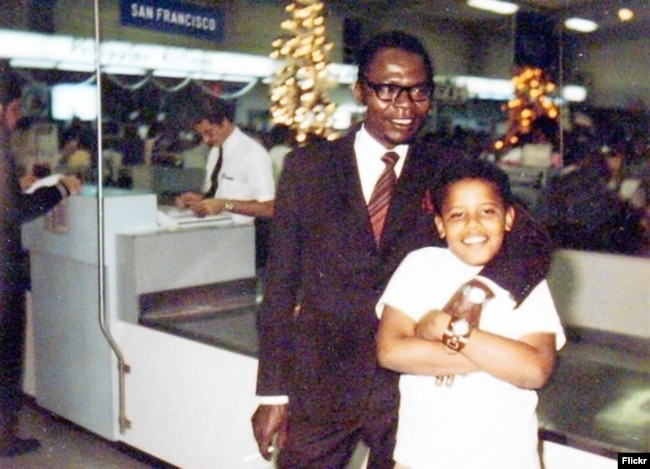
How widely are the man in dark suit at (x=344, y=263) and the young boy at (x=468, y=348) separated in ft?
0.72

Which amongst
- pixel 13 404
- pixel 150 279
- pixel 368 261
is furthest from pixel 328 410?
pixel 13 404

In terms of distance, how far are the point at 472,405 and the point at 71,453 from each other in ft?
9.49

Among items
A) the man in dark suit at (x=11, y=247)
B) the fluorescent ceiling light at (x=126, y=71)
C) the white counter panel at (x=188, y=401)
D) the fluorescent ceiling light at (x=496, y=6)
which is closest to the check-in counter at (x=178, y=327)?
the white counter panel at (x=188, y=401)

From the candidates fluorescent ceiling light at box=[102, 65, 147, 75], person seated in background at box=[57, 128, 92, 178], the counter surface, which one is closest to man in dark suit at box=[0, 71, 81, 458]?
the counter surface

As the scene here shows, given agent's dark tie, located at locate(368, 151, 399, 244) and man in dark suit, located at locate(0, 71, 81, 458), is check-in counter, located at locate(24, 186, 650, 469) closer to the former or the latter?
man in dark suit, located at locate(0, 71, 81, 458)

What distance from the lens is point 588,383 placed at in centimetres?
263

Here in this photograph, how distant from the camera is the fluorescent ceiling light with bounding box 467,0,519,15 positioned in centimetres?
665

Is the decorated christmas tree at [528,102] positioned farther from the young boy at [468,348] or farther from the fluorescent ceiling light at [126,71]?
the young boy at [468,348]

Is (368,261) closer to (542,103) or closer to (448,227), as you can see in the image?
(448,227)

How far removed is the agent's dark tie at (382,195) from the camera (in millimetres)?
1816

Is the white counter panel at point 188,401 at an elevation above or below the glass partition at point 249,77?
below

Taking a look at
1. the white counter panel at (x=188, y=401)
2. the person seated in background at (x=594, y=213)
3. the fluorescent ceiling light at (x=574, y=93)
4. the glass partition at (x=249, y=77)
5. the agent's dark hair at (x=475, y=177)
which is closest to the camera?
the agent's dark hair at (x=475, y=177)

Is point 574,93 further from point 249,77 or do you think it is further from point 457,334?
point 457,334

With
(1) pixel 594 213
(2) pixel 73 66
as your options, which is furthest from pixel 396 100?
(2) pixel 73 66
